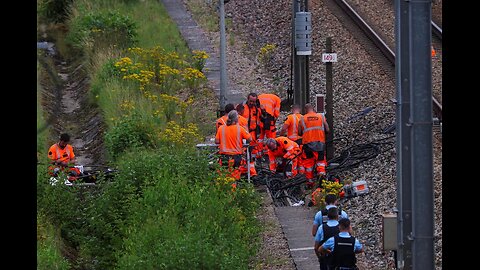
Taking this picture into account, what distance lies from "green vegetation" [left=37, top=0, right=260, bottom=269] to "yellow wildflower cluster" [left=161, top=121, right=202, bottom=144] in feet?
0.07

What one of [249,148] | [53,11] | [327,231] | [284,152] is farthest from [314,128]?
[53,11]

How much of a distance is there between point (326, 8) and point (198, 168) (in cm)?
1412

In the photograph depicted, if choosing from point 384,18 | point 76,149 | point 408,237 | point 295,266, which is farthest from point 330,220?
point 384,18

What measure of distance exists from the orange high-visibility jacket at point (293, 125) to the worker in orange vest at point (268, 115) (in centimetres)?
54

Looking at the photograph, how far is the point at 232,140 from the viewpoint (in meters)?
17.4

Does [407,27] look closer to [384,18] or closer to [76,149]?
[76,149]

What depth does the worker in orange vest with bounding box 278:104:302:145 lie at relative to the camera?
1862 cm

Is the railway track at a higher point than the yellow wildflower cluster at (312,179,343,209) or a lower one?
higher

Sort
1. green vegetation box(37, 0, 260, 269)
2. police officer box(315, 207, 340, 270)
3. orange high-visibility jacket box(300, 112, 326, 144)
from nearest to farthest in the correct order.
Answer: police officer box(315, 207, 340, 270) → green vegetation box(37, 0, 260, 269) → orange high-visibility jacket box(300, 112, 326, 144)

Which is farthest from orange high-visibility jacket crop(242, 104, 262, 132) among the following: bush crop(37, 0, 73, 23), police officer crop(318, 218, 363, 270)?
→ bush crop(37, 0, 73, 23)

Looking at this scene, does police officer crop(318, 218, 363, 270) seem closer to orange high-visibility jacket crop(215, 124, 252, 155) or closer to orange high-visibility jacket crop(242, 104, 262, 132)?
orange high-visibility jacket crop(215, 124, 252, 155)

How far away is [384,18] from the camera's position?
2755 cm

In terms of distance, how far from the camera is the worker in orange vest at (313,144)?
17953mm

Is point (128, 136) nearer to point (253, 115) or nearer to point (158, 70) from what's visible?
point (253, 115)
